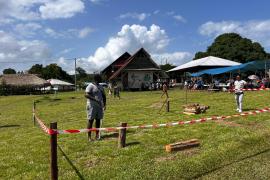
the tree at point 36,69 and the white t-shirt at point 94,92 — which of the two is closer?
the white t-shirt at point 94,92

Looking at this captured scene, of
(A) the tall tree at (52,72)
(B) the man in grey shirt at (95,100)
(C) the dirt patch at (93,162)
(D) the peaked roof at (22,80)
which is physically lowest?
(C) the dirt patch at (93,162)

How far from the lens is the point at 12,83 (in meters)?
76.7

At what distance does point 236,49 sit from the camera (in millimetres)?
72438

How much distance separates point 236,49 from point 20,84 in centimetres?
4599

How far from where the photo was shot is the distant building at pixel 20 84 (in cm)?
6900

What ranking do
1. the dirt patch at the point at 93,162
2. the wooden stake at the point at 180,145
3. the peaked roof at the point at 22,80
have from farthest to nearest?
the peaked roof at the point at 22,80 < the wooden stake at the point at 180,145 < the dirt patch at the point at 93,162

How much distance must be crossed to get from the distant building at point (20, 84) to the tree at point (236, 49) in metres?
37.1

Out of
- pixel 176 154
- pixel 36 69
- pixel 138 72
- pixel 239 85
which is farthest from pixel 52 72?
pixel 176 154

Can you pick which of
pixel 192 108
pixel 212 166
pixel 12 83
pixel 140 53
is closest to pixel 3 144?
pixel 212 166

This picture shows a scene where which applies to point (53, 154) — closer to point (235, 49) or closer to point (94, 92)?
point (94, 92)

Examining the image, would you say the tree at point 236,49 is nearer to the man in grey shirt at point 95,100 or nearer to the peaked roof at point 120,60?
the peaked roof at point 120,60

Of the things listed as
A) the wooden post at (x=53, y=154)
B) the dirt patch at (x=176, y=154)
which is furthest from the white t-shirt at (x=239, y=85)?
the wooden post at (x=53, y=154)

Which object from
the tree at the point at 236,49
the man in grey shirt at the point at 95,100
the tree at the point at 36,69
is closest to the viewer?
the man in grey shirt at the point at 95,100

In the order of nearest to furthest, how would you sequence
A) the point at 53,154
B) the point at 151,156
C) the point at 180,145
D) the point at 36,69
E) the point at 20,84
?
the point at 53,154
the point at 151,156
the point at 180,145
the point at 20,84
the point at 36,69
